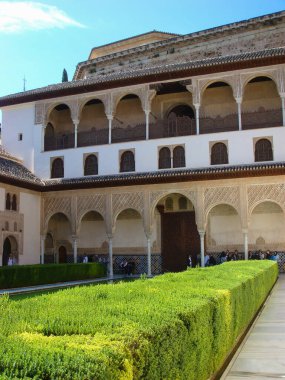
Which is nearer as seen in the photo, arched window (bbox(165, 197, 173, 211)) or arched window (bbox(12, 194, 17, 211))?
arched window (bbox(12, 194, 17, 211))

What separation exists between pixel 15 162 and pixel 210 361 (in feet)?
71.0

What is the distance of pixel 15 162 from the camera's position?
2469 centimetres

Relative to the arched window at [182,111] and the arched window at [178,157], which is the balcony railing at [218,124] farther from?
the arched window at [178,157]

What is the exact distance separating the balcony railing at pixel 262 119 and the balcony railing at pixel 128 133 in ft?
18.0

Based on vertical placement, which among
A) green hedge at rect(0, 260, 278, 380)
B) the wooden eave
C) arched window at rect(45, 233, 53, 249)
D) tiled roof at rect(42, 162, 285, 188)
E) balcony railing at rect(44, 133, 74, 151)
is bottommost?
green hedge at rect(0, 260, 278, 380)

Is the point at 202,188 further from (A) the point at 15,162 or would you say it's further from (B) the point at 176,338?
(B) the point at 176,338

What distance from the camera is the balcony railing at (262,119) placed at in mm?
22312

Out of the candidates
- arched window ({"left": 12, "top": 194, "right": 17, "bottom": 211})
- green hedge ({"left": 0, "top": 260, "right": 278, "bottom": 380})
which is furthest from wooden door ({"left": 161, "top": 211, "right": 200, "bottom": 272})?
green hedge ({"left": 0, "top": 260, "right": 278, "bottom": 380})

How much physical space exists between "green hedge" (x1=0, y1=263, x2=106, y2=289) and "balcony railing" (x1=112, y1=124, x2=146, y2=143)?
7.14 m

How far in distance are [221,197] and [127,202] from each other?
4.66 meters

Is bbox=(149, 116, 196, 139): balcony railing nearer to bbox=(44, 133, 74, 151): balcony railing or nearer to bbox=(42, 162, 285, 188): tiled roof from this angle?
bbox=(42, 162, 285, 188): tiled roof

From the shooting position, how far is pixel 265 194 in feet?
65.1

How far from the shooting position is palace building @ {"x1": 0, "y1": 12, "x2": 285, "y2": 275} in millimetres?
20859

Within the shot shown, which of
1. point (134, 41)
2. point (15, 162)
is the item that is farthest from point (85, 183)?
point (134, 41)
